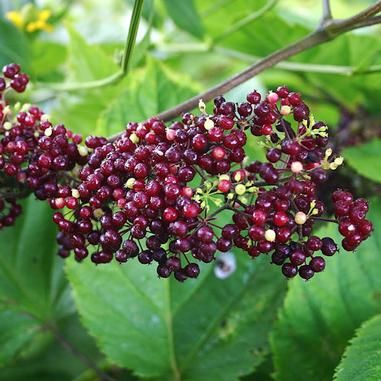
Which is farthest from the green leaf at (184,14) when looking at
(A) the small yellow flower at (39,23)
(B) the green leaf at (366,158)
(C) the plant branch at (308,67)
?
(B) the green leaf at (366,158)

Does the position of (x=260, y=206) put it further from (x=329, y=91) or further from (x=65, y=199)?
(x=329, y=91)

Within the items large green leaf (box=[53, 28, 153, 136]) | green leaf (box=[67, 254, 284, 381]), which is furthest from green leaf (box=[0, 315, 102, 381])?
large green leaf (box=[53, 28, 153, 136])

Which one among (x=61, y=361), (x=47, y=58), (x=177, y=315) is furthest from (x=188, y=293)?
(x=47, y=58)

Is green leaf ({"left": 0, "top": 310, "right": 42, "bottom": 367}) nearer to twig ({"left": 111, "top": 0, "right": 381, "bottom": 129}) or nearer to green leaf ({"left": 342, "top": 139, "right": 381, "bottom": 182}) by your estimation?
twig ({"left": 111, "top": 0, "right": 381, "bottom": 129})

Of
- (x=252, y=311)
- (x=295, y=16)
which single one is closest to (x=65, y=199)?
(x=252, y=311)

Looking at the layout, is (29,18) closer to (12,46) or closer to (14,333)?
(12,46)
